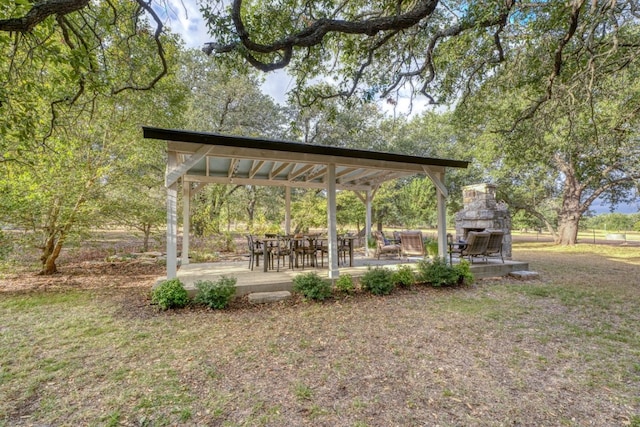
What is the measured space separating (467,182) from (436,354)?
16993 millimetres

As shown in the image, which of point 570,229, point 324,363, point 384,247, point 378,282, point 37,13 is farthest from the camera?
point 570,229

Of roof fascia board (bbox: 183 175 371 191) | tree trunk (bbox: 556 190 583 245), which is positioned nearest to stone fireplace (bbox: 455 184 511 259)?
roof fascia board (bbox: 183 175 371 191)

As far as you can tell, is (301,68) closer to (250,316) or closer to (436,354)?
(250,316)

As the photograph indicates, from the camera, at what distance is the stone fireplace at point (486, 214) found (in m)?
8.50

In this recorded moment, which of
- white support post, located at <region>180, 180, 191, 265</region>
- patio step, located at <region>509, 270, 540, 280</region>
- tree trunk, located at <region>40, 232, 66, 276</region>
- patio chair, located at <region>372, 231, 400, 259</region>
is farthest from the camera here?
patio chair, located at <region>372, 231, 400, 259</region>

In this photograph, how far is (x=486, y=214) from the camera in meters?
8.59

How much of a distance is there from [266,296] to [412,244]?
14.4 ft

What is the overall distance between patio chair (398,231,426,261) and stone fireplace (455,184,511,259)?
192 centimetres

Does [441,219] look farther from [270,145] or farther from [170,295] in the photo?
[170,295]

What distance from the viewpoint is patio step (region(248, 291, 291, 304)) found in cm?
496

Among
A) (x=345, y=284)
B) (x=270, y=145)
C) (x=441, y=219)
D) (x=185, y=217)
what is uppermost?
(x=270, y=145)

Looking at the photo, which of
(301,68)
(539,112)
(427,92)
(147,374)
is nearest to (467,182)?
(539,112)

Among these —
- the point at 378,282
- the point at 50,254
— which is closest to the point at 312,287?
the point at 378,282

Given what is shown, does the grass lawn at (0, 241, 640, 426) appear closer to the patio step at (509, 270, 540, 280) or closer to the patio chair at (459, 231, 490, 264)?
the patio step at (509, 270, 540, 280)
